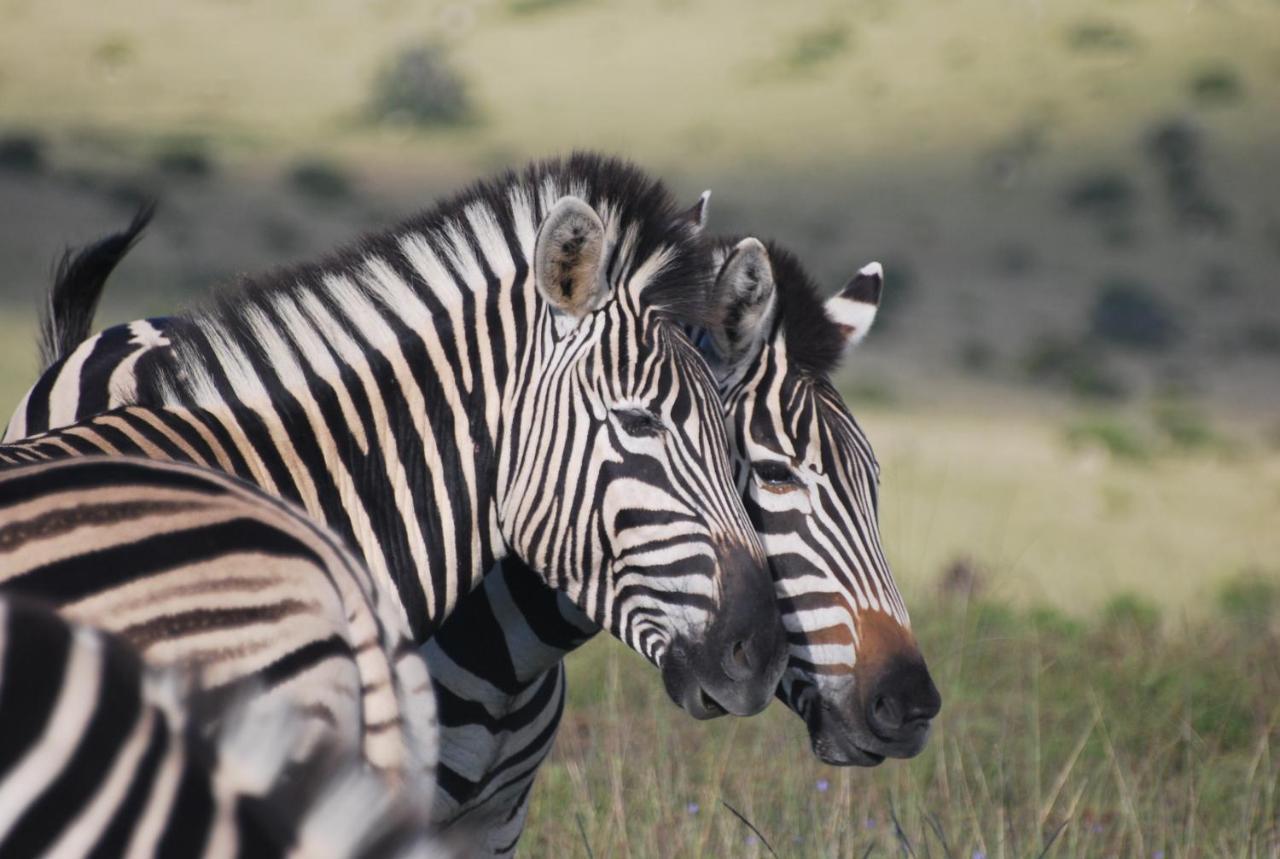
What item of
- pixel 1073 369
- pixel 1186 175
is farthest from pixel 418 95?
pixel 1073 369

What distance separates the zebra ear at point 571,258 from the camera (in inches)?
145

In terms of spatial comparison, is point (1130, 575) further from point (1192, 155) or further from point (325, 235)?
point (1192, 155)

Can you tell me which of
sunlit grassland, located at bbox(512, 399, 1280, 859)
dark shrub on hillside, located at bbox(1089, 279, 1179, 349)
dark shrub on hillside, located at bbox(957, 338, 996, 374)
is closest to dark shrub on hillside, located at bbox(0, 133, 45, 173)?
dark shrub on hillside, located at bbox(957, 338, 996, 374)

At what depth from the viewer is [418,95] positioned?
45031 millimetres

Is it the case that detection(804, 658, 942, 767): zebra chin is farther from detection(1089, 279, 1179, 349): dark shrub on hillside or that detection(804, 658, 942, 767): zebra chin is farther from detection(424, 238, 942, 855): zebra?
detection(1089, 279, 1179, 349): dark shrub on hillside

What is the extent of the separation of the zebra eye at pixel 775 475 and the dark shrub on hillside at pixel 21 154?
27.4 meters

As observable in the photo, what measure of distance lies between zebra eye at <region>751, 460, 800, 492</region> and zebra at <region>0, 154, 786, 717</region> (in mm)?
490

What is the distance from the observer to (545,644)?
13.8 ft

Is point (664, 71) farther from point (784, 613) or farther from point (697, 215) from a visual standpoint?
point (784, 613)

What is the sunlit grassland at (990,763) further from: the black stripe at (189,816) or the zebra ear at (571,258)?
the black stripe at (189,816)

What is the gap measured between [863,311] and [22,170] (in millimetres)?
27212

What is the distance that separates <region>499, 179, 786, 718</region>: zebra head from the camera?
349 centimetres

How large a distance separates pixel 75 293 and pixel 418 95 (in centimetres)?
4030

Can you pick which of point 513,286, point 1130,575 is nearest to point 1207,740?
point 513,286
